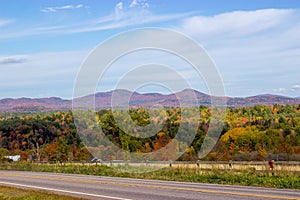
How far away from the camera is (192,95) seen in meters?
25.8

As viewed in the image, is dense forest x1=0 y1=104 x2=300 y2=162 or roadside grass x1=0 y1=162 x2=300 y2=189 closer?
roadside grass x1=0 y1=162 x2=300 y2=189

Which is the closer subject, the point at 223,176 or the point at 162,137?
the point at 223,176

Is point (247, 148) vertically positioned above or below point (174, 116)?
below

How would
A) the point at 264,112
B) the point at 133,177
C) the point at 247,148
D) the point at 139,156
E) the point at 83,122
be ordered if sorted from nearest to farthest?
the point at 133,177 < the point at 83,122 < the point at 139,156 < the point at 247,148 < the point at 264,112

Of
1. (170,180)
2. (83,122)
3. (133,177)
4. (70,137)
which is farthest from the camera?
(70,137)

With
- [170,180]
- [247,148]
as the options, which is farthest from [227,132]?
[170,180]

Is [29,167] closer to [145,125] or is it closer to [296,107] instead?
[145,125]

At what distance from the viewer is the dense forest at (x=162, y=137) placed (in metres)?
38.3

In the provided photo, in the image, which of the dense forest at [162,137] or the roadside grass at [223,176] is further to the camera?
the dense forest at [162,137]

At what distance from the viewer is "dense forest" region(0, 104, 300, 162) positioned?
3828 cm

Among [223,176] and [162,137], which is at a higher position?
[162,137]

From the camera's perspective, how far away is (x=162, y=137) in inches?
1642

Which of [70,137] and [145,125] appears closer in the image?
[145,125]

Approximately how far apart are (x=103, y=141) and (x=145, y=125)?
37.9ft
